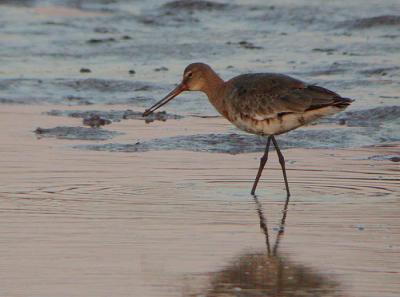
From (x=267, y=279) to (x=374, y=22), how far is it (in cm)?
1352

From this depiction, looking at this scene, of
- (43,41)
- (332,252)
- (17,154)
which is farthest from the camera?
(43,41)

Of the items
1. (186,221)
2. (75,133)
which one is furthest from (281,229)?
(75,133)

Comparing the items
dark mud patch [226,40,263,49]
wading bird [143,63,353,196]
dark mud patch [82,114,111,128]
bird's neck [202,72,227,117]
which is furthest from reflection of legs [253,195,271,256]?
dark mud patch [226,40,263,49]

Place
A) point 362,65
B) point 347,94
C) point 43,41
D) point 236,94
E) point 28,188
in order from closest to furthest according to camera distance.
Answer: point 28,188, point 236,94, point 347,94, point 362,65, point 43,41

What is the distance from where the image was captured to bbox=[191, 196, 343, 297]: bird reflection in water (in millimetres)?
7238

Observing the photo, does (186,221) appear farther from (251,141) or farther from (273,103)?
(251,141)

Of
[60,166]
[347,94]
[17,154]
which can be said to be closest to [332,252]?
[60,166]

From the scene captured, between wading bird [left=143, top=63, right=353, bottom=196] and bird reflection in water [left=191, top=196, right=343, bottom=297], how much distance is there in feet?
7.85

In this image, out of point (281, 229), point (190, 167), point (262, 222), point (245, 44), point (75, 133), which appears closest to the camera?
point (281, 229)

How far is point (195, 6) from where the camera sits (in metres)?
24.0

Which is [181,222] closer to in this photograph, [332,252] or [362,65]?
[332,252]

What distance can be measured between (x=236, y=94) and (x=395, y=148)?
2216mm

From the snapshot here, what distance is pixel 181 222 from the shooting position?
358 inches

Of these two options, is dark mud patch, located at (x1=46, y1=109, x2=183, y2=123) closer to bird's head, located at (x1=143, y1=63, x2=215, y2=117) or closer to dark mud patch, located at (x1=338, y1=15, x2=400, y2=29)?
bird's head, located at (x1=143, y1=63, x2=215, y2=117)
